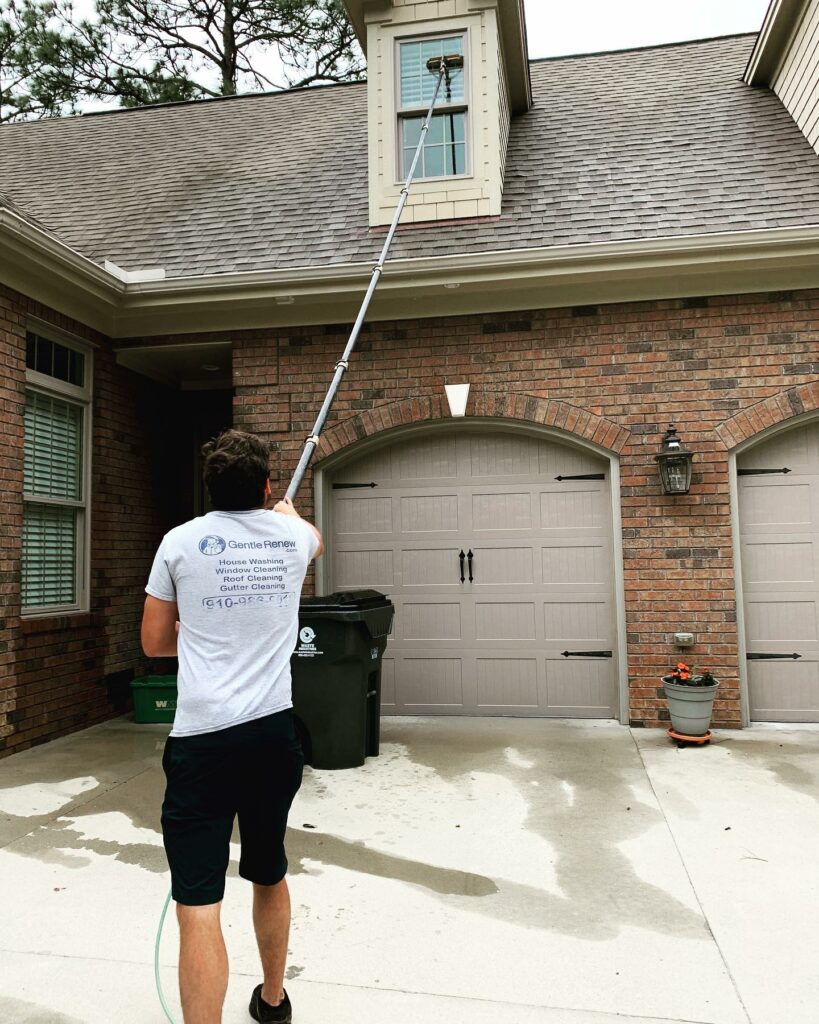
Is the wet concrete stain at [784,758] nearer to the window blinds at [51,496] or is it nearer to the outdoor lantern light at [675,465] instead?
the outdoor lantern light at [675,465]

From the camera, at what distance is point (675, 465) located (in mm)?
5242

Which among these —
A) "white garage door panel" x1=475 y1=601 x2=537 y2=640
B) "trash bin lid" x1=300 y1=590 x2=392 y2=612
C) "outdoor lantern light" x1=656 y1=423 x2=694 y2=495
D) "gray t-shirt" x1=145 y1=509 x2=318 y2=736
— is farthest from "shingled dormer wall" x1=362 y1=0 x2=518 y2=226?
"gray t-shirt" x1=145 y1=509 x2=318 y2=736

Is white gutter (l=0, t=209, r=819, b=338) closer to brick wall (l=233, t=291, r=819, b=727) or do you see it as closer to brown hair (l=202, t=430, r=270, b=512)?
brick wall (l=233, t=291, r=819, b=727)

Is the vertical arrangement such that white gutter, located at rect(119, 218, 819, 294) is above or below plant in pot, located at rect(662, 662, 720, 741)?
above

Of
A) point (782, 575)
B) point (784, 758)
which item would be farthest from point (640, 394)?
point (784, 758)

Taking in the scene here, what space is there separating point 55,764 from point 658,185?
Result: 6083 mm

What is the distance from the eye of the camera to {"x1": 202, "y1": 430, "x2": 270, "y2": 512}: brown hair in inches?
77.0

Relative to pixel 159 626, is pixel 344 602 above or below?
below

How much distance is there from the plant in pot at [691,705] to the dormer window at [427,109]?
4404 millimetres

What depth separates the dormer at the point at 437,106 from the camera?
6.14 metres

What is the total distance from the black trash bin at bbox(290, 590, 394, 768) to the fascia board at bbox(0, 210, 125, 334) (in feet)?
9.23

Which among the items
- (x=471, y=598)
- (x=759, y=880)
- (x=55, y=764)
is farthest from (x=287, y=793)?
(x=471, y=598)

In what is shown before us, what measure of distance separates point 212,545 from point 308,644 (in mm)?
2669

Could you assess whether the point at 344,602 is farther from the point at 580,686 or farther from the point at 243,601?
the point at 243,601
